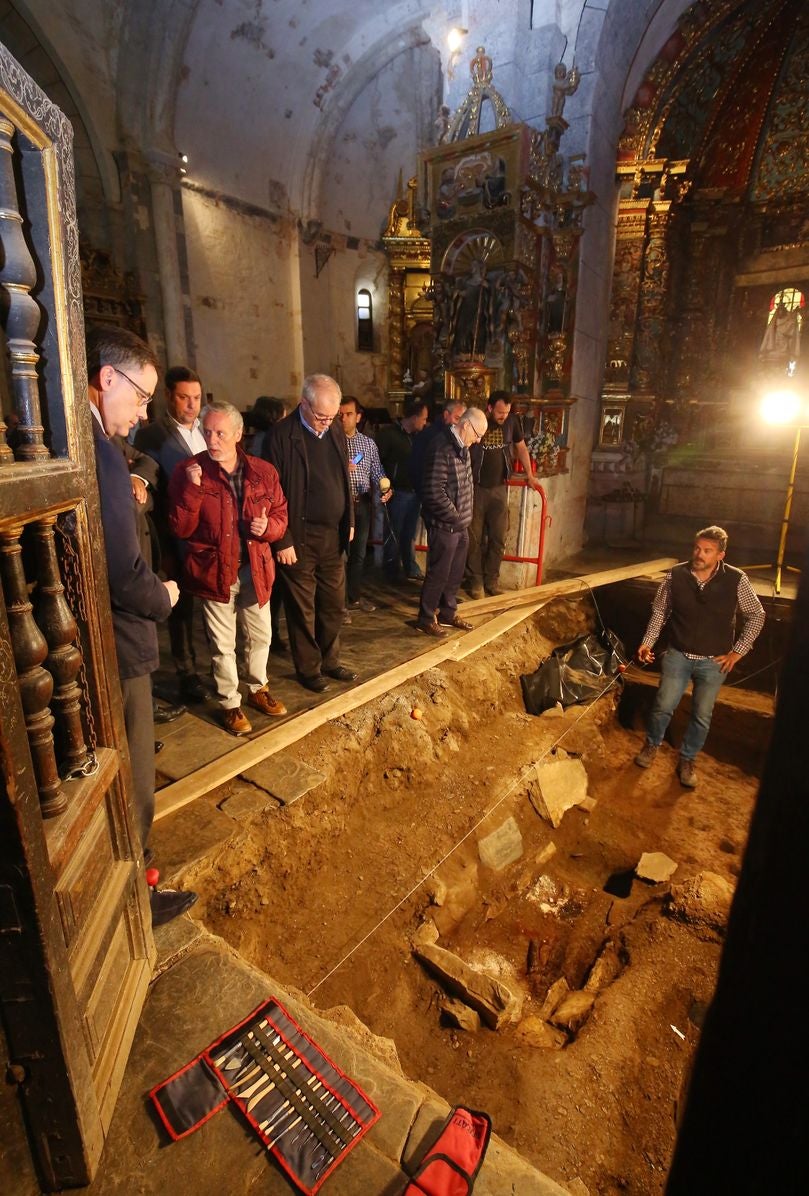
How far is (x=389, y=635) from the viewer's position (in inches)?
204

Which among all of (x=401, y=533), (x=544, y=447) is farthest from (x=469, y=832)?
(x=544, y=447)

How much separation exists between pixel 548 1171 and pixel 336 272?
15336 millimetres

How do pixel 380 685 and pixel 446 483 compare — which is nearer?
pixel 380 685

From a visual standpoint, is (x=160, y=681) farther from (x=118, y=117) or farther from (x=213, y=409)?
(x=118, y=117)

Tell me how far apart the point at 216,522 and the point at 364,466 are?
7.69 ft

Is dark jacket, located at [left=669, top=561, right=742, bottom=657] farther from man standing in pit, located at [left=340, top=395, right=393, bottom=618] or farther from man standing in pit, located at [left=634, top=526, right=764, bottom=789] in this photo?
man standing in pit, located at [left=340, top=395, right=393, bottom=618]

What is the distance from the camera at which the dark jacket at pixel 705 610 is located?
4500 millimetres

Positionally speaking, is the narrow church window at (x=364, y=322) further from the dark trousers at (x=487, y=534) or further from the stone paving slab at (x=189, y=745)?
the stone paving slab at (x=189, y=745)

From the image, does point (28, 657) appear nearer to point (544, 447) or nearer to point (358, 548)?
point (358, 548)

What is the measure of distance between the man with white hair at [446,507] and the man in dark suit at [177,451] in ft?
6.04

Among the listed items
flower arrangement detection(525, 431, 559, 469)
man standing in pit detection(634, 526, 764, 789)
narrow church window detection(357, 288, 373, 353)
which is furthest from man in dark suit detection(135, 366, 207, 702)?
narrow church window detection(357, 288, 373, 353)

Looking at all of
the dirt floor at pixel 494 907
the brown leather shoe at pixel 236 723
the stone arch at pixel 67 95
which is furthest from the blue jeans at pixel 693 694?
the stone arch at pixel 67 95

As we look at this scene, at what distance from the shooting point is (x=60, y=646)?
1.53 metres

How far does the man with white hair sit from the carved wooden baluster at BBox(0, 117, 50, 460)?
3585mm
